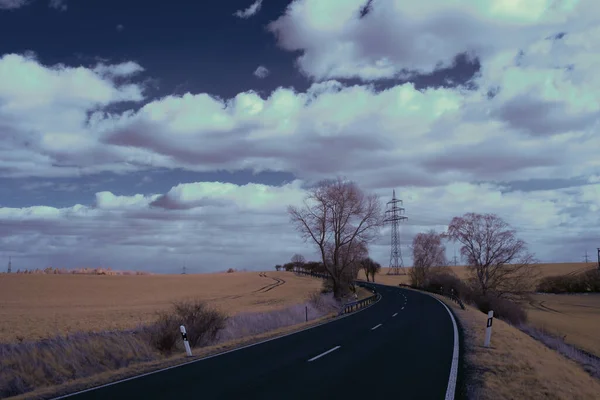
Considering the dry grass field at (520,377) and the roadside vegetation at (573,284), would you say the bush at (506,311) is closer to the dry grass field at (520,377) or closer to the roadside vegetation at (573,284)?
the dry grass field at (520,377)

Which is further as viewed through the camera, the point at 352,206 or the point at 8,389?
the point at 352,206

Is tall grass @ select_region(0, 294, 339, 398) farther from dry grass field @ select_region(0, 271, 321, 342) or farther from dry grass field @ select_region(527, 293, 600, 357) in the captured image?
dry grass field @ select_region(527, 293, 600, 357)

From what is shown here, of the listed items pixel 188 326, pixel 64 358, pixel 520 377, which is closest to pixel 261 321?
pixel 188 326

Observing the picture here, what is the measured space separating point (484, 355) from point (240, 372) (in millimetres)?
6911

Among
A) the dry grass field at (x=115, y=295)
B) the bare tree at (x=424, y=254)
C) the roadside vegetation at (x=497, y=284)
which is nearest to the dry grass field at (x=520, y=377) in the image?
the roadside vegetation at (x=497, y=284)

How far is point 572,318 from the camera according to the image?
44.4 metres

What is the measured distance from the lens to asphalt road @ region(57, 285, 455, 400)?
912 centimetres

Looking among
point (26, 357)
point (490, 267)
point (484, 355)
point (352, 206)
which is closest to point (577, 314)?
point (490, 267)

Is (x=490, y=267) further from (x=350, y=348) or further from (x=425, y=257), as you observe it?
(x=350, y=348)

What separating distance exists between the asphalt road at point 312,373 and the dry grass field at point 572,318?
13.4 metres

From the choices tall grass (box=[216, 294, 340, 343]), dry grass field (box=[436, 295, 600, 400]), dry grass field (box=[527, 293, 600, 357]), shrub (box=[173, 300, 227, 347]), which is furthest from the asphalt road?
dry grass field (box=[527, 293, 600, 357])

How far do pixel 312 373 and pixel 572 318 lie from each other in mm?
41854

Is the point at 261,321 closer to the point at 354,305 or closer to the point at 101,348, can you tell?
the point at 101,348

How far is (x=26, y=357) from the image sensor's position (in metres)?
12.5
